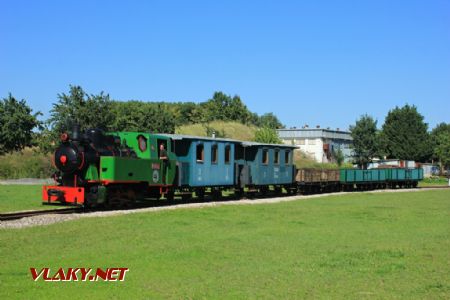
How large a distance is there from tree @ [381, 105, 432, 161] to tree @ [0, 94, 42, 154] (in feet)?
214

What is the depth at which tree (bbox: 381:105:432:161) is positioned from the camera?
97125 mm

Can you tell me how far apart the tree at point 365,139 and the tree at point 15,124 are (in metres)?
42.5

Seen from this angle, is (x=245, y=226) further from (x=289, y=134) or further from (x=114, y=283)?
(x=289, y=134)

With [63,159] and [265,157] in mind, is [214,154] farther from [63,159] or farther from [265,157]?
[63,159]

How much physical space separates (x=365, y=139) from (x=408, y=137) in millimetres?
27659

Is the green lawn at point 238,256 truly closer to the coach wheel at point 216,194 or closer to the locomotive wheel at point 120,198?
the locomotive wheel at point 120,198

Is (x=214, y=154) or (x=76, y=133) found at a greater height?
Result: (x=76, y=133)

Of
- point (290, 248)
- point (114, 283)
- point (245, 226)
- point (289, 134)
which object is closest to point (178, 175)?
point (245, 226)

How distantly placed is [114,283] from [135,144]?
595 inches

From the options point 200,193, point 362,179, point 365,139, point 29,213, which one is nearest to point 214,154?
point 200,193

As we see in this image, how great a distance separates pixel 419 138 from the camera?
321 feet

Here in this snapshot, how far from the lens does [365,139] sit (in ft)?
241

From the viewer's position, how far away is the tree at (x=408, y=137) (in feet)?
319

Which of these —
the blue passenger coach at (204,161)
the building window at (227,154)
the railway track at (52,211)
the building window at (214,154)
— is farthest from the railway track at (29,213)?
the building window at (227,154)
